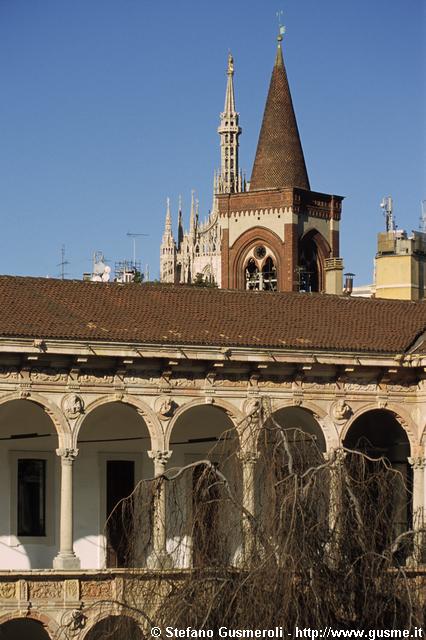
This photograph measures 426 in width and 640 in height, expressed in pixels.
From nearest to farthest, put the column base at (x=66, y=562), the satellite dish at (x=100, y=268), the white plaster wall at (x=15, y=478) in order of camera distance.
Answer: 1. the column base at (x=66, y=562)
2. the white plaster wall at (x=15, y=478)
3. the satellite dish at (x=100, y=268)

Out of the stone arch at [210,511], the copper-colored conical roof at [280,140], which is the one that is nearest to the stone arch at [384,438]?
the stone arch at [210,511]

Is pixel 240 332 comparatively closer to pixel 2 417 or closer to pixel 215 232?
pixel 2 417

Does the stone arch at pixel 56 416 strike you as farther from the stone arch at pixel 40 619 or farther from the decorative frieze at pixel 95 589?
the stone arch at pixel 40 619

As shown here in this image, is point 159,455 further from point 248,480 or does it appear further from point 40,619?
point 248,480

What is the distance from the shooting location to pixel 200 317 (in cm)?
4741

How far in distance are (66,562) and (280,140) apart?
164 feet

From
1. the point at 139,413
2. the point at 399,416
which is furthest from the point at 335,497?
the point at 399,416

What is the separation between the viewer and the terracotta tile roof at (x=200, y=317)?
4500 centimetres

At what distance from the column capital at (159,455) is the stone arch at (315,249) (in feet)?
144

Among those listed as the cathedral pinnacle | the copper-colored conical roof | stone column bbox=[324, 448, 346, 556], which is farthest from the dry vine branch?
the cathedral pinnacle

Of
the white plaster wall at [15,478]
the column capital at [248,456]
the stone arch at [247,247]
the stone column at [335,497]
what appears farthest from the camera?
the stone arch at [247,247]

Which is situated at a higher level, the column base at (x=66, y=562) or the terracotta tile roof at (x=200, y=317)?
the terracotta tile roof at (x=200, y=317)

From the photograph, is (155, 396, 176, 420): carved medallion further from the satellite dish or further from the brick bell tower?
the brick bell tower

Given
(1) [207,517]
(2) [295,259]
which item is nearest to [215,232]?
(2) [295,259]
